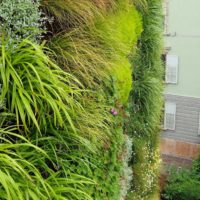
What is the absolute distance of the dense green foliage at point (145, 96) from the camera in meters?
4.47

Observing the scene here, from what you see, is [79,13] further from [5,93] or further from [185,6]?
[185,6]

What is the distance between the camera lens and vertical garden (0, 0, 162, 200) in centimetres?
222

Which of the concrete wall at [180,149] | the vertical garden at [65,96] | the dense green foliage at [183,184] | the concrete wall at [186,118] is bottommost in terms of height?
the dense green foliage at [183,184]

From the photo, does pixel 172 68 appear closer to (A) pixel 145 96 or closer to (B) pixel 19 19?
(A) pixel 145 96

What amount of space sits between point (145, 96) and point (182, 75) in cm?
597

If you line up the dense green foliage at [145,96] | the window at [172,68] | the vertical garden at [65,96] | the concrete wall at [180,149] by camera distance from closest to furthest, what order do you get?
the vertical garden at [65,96]
the dense green foliage at [145,96]
the window at [172,68]
the concrete wall at [180,149]

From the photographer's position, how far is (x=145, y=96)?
455 cm

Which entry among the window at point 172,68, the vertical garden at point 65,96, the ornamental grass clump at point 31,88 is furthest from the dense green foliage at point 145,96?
the window at point 172,68

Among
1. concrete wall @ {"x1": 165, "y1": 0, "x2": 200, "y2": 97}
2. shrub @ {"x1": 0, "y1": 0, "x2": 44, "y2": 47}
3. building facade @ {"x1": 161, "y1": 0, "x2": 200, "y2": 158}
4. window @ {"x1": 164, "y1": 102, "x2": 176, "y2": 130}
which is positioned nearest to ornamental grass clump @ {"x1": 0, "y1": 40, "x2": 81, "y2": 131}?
shrub @ {"x1": 0, "y1": 0, "x2": 44, "y2": 47}

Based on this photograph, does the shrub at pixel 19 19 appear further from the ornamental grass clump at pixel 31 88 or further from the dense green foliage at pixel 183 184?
the dense green foliage at pixel 183 184

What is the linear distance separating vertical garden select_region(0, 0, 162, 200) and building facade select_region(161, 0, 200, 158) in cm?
593

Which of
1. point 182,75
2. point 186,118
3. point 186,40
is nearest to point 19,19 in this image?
point 186,40

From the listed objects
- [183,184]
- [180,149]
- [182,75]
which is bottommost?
[183,184]

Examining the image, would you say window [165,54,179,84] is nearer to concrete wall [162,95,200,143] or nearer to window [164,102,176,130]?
concrete wall [162,95,200,143]
